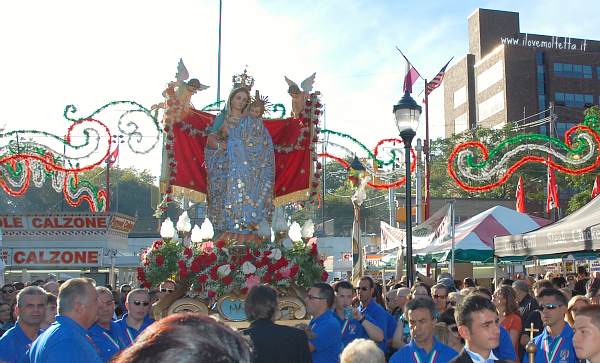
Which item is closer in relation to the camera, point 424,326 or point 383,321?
point 424,326

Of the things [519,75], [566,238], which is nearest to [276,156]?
[566,238]

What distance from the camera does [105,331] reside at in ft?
21.7

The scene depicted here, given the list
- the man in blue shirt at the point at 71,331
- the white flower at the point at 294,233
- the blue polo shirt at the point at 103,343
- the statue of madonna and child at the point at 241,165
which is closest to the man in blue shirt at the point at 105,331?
the blue polo shirt at the point at 103,343

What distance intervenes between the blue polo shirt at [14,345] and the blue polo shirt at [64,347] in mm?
1420

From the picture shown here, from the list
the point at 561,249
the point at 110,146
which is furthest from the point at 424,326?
the point at 110,146

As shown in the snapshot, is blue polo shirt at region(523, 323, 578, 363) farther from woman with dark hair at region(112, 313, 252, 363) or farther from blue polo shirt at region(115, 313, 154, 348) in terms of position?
woman with dark hair at region(112, 313, 252, 363)

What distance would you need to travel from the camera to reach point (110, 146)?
18.2m

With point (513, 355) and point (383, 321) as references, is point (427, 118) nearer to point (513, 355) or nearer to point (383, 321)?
point (383, 321)

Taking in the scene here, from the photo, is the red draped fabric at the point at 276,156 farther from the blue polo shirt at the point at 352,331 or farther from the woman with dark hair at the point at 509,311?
the woman with dark hair at the point at 509,311

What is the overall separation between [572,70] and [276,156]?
59.5 metres

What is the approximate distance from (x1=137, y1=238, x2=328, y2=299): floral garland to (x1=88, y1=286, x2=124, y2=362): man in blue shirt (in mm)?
3334

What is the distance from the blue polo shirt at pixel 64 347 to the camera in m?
4.50

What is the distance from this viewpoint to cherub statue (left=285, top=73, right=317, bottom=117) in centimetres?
1289

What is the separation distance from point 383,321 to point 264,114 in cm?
624
